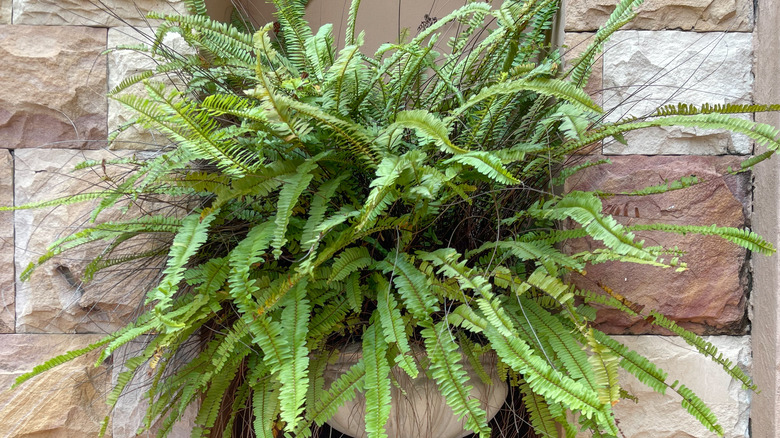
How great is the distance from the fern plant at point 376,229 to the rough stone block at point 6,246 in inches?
12.5

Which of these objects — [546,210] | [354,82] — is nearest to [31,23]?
[354,82]

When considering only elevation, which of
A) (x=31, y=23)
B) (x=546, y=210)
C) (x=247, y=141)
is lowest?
(x=546, y=210)

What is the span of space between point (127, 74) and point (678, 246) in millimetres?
1129

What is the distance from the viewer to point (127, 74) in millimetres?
1098

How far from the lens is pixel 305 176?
2.53 feet

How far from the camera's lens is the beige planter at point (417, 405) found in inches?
35.3

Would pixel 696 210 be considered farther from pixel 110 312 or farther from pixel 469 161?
pixel 110 312

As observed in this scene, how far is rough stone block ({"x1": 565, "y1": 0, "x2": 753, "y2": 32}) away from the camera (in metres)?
1.07

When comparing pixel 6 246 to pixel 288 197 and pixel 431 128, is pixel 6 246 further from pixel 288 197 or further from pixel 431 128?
pixel 431 128

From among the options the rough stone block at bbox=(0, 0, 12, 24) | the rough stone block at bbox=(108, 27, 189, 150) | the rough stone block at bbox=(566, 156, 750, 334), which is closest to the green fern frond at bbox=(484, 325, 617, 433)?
the rough stone block at bbox=(566, 156, 750, 334)

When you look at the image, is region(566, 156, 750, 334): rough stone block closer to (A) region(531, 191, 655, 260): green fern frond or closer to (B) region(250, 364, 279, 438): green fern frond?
(A) region(531, 191, 655, 260): green fern frond

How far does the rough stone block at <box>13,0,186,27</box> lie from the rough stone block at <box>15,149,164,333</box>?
259 mm

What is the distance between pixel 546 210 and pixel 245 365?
1.95 ft

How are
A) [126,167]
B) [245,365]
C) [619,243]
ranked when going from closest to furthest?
[619,243] → [245,365] → [126,167]
